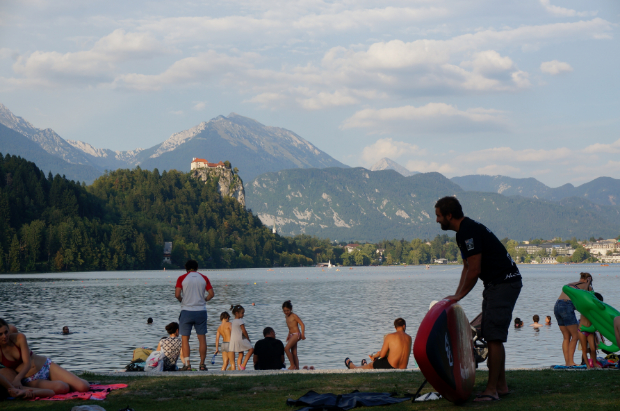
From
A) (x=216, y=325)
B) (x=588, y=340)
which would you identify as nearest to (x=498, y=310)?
(x=588, y=340)

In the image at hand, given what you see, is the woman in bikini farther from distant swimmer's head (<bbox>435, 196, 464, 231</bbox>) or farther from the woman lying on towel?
the woman lying on towel

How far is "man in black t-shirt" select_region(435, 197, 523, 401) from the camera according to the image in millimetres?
9320

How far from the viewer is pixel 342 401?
9.84 m

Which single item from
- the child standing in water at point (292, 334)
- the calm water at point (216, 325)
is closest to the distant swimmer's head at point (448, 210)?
the child standing in water at point (292, 334)

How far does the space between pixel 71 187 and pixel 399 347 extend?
553 ft

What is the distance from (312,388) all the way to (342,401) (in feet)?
5.27

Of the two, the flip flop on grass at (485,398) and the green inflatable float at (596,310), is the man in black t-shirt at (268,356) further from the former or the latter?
the flip flop on grass at (485,398)

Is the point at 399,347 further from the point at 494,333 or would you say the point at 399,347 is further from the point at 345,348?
the point at 345,348

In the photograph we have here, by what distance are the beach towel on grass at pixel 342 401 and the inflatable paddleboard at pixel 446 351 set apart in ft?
3.29

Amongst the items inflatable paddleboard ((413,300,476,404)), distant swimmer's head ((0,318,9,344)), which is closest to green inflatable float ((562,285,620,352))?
inflatable paddleboard ((413,300,476,404))

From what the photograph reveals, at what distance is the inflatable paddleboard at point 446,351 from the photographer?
907cm

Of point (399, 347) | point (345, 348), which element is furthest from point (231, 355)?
point (345, 348)

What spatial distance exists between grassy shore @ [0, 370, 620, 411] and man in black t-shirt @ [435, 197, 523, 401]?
0.93 metres

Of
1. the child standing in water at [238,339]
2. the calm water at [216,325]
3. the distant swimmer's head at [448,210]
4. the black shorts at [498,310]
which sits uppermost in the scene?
the distant swimmer's head at [448,210]
